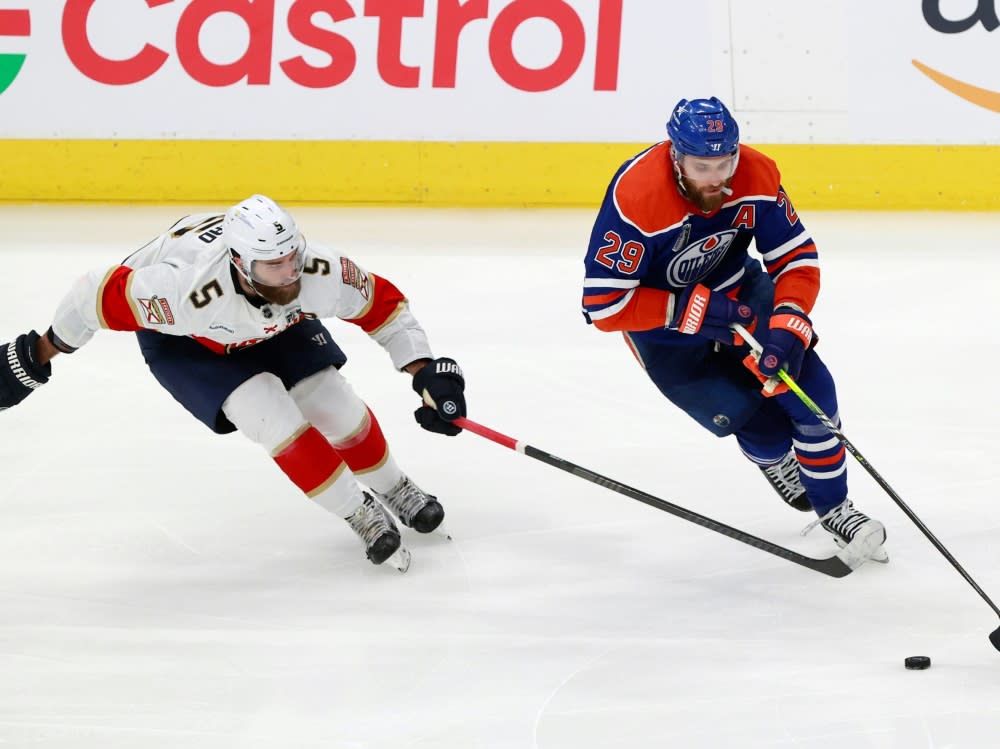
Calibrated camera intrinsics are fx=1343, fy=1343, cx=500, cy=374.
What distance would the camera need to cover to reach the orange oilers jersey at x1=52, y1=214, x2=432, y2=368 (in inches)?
119

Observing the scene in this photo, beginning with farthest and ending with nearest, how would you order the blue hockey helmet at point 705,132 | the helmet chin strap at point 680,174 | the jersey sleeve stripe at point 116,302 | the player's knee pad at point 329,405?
the player's knee pad at point 329,405
the jersey sleeve stripe at point 116,302
the helmet chin strap at point 680,174
the blue hockey helmet at point 705,132

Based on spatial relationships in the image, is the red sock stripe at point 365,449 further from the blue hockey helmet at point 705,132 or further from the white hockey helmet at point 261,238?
the blue hockey helmet at point 705,132

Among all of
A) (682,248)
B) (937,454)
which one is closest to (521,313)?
(937,454)

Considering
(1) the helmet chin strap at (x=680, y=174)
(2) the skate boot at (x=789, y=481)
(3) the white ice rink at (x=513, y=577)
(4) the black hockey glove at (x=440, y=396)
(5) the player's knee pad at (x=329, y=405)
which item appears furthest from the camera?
(2) the skate boot at (x=789, y=481)

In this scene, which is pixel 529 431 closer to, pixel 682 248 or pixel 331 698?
pixel 682 248

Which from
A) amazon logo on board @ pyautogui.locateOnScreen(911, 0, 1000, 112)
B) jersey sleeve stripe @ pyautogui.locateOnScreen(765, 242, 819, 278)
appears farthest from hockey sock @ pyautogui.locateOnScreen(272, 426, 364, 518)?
amazon logo on board @ pyautogui.locateOnScreen(911, 0, 1000, 112)

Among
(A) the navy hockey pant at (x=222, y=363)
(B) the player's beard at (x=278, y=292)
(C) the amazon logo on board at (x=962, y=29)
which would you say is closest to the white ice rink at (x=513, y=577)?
(A) the navy hockey pant at (x=222, y=363)

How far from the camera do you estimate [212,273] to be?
3.04 m

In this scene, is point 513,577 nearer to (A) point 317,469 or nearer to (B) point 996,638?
(A) point 317,469

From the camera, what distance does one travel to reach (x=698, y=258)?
3129 millimetres

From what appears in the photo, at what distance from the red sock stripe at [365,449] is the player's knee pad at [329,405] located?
0.06ft

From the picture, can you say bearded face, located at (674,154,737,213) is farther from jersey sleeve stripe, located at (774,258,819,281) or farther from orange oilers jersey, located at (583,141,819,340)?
jersey sleeve stripe, located at (774,258,819,281)

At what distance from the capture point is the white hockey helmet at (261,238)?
288 cm

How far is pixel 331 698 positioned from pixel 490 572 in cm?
71
